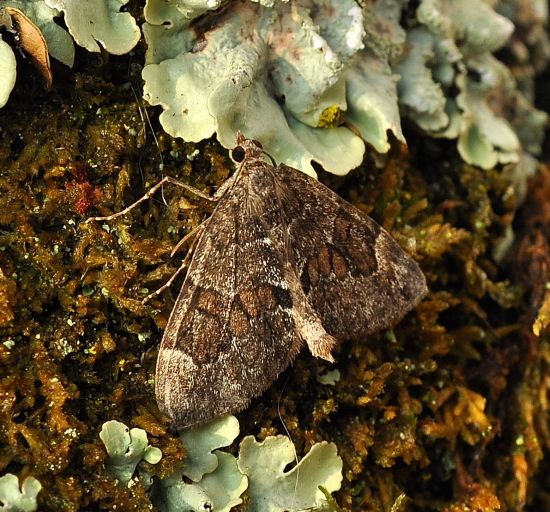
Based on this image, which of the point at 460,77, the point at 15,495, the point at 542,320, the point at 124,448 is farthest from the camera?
the point at 460,77

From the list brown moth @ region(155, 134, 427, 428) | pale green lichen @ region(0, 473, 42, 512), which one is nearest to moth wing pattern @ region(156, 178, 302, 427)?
brown moth @ region(155, 134, 427, 428)

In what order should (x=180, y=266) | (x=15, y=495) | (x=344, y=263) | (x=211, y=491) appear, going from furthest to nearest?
(x=344, y=263) → (x=180, y=266) → (x=211, y=491) → (x=15, y=495)

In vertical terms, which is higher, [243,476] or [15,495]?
[15,495]

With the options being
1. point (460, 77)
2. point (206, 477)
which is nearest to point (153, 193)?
point (206, 477)

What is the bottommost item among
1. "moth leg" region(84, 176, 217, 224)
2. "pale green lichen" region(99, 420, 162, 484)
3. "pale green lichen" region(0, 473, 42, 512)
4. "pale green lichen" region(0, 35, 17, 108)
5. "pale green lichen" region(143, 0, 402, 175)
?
"pale green lichen" region(99, 420, 162, 484)

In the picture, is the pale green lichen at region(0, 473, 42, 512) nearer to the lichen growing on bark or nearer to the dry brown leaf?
the lichen growing on bark

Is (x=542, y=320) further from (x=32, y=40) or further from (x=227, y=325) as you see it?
(x=32, y=40)

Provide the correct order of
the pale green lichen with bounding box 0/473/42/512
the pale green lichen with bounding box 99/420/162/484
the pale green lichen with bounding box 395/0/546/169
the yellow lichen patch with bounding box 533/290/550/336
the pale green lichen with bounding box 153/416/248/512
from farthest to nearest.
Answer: the pale green lichen with bounding box 395/0/546/169, the yellow lichen patch with bounding box 533/290/550/336, the pale green lichen with bounding box 153/416/248/512, the pale green lichen with bounding box 99/420/162/484, the pale green lichen with bounding box 0/473/42/512
